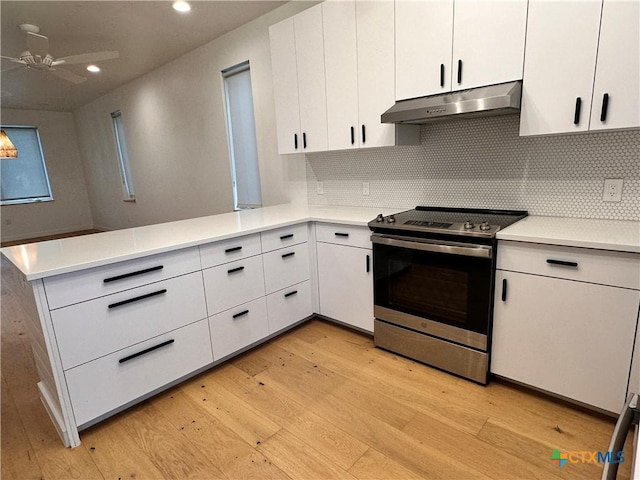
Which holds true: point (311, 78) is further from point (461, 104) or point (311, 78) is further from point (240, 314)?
point (240, 314)

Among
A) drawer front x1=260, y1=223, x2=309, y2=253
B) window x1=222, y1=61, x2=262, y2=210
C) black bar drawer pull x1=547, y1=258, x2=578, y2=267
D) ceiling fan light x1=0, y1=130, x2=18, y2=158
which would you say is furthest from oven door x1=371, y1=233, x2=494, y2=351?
ceiling fan light x1=0, y1=130, x2=18, y2=158

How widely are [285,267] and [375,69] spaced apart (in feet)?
4.90

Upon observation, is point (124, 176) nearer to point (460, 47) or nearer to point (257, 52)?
point (257, 52)

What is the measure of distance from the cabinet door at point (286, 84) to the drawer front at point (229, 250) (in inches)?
40.0

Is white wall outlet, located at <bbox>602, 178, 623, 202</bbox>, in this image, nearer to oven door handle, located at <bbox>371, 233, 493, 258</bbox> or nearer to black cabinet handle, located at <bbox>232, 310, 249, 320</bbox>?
oven door handle, located at <bbox>371, 233, 493, 258</bbox>

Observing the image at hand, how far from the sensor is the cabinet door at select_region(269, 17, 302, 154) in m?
2.83

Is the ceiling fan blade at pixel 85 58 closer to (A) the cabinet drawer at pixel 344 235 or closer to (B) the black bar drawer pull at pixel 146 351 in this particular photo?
(A) the cabinet drawer at pixel 344 235

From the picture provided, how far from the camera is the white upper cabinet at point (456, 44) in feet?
5.92

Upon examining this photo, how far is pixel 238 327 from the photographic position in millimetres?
2340

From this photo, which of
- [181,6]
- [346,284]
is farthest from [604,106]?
[181,6]

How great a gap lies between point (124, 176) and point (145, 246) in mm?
5810

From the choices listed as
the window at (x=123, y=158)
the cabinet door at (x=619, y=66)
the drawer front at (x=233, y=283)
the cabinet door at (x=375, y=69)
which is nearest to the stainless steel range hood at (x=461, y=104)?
the cabinet door at (x=375, y=69)

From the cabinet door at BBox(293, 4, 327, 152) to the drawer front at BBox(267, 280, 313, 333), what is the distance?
113cm

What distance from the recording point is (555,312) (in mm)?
1699
